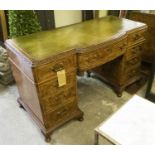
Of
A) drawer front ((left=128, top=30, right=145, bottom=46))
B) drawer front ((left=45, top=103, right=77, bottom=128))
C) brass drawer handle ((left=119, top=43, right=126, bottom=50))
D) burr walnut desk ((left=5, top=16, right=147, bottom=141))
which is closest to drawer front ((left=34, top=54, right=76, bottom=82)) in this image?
burr walnut desk ((left=5, top=16, right=147, bottom=141))

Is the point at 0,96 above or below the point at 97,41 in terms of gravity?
below

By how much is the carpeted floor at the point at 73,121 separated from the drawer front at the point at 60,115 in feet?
0.48

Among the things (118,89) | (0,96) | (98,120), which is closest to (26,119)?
(0,96)

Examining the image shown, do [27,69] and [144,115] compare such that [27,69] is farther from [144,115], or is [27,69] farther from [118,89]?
[118,89]

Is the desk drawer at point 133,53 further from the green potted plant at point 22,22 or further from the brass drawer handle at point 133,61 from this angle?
the green potted plant at point 22,22

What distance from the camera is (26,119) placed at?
189 cm

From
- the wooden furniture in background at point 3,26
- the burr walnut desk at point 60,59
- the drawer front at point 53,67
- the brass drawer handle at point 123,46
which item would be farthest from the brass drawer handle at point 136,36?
the wooden furniture in background at point 3,26

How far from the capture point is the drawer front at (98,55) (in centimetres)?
151

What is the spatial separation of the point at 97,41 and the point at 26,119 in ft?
3.21

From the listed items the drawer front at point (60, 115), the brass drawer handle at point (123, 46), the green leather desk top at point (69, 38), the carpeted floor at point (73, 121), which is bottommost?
the carpeted floor at point (73, 121)

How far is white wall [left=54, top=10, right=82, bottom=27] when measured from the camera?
260cm

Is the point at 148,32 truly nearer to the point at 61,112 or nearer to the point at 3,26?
the point at 61,112
